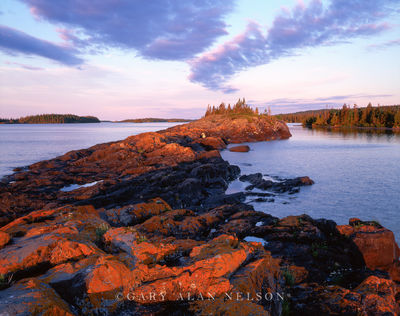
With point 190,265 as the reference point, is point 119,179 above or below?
below

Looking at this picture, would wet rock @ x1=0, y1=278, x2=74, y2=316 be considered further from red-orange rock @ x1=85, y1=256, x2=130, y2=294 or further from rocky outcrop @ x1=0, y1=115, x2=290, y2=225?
rocky outcrop @ x1=0, y1=115, x2=290, y2=225

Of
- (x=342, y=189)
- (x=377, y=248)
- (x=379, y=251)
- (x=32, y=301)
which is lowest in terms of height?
(x=342, y=189)

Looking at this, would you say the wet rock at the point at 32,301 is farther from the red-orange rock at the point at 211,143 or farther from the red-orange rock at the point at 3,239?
the red-orange rock at the point at 211,143

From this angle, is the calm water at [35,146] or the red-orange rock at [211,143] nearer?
the calm water at [35,146]

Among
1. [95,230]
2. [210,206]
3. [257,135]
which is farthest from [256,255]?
[257,135]

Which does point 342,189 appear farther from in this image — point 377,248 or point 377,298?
point 377,298

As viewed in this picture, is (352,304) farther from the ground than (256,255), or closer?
closer

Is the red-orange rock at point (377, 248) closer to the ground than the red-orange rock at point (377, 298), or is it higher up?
closer to the ground

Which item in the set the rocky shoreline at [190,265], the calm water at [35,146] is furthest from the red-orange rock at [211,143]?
the rocky shoreline at [190,265]

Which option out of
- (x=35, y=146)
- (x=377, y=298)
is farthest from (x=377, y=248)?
(x=35, y=146)

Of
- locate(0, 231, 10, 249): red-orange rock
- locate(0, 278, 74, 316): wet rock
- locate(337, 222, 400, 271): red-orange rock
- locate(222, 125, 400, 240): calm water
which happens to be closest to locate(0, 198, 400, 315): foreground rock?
locate(0, 278, 74, 316): wet rock

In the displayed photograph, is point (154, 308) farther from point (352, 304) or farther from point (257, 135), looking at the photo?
point (257, 135)

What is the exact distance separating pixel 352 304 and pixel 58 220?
9.85 metres

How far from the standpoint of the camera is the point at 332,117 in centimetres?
17888
